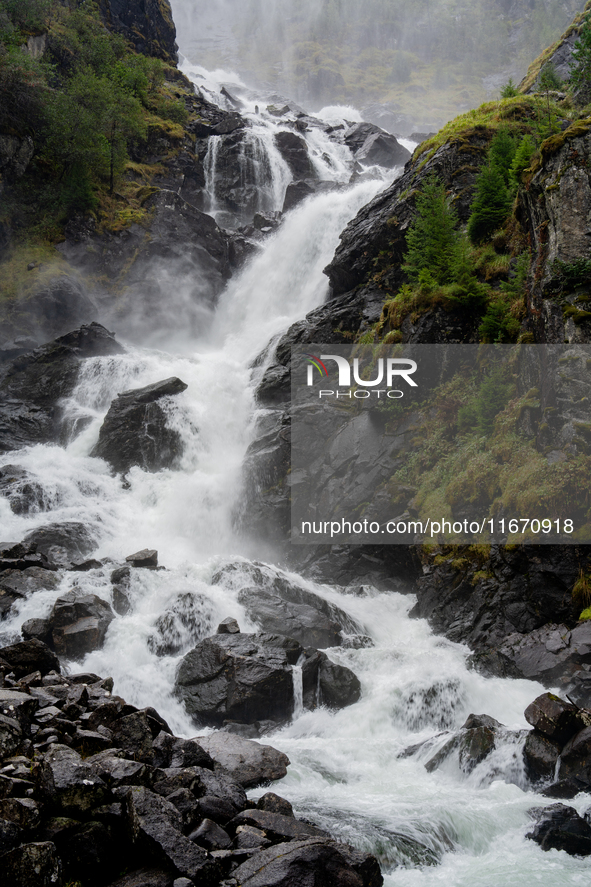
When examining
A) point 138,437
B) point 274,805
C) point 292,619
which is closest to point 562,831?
point 274,805

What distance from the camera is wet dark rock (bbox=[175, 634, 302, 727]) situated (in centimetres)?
1055

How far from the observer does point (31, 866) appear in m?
4.36

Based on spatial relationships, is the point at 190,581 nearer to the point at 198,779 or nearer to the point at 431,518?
the point at 431,518

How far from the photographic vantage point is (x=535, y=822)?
696 centimetres

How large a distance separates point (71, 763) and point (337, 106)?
106366mm

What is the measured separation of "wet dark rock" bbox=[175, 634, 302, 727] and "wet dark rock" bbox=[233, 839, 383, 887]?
518 centimetres

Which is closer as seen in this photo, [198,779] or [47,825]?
[47,825]

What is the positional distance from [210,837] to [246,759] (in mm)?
2904

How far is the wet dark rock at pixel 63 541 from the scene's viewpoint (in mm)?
16484

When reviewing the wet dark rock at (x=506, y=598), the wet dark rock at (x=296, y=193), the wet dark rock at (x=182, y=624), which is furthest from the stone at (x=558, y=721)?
the wet dark rock at (x=296, y=193)

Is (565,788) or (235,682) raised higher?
(235,682)

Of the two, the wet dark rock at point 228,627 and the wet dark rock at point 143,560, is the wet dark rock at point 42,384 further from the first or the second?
the wet dark rock at point 228,627

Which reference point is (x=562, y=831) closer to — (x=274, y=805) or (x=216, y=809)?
(x=274, y=805)

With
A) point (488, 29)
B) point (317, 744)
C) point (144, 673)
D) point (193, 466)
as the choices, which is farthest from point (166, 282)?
Answer: point (488, 29)
